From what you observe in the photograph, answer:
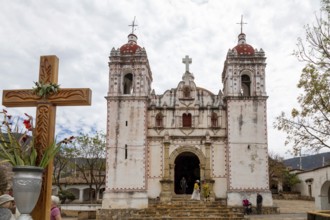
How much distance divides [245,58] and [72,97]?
67.6 feet

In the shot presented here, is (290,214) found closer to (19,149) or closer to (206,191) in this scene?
(206,191)

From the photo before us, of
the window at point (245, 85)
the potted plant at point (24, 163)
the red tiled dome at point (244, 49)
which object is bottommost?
the potted plant at point (24, 163)

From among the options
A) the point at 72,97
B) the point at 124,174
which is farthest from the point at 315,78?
the point at 124,174

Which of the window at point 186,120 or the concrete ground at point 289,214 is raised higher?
the window at point 186,120

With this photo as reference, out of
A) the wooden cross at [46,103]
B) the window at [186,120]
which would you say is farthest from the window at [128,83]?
the wooden cross at [46,103]

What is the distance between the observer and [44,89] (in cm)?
582

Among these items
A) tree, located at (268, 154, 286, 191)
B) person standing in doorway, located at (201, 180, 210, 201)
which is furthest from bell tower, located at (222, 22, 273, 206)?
tree, located at (268, 154, 286, 191)

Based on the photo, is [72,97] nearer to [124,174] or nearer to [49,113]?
[49,113]

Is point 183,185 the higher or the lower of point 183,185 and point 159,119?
the lower

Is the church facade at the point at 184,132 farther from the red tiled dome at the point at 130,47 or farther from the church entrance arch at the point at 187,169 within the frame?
the church entrance arch at the point at 187,169

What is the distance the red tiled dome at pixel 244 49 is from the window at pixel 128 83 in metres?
7.18

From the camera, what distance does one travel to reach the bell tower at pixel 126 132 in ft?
75.4

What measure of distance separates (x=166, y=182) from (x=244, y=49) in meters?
10.0

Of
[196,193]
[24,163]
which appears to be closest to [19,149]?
[24,163]
